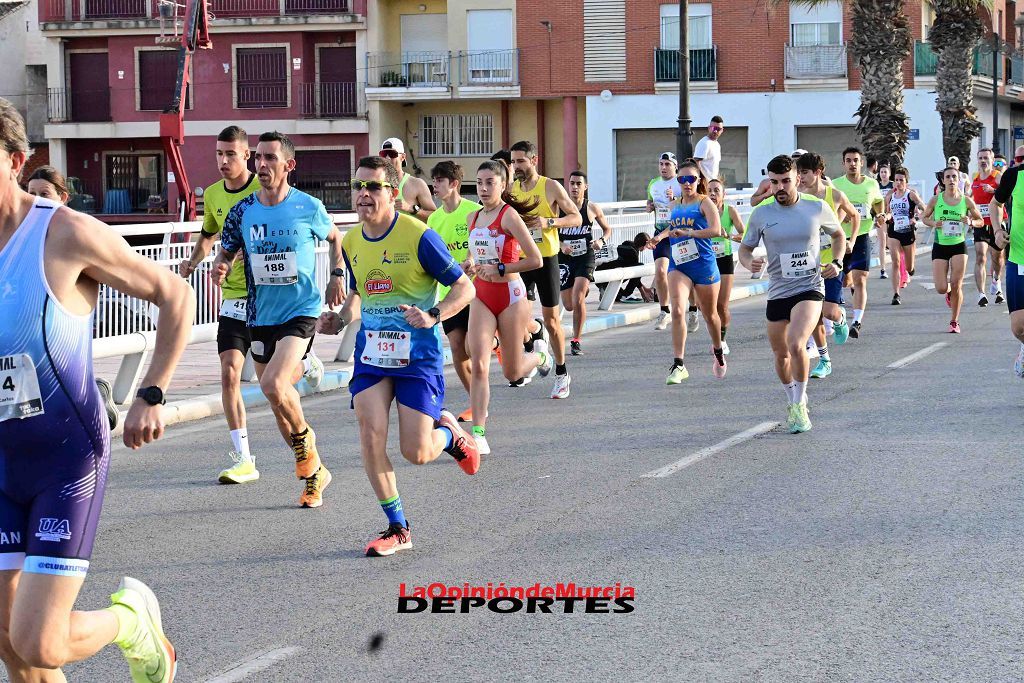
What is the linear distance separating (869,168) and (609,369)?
7.44 m

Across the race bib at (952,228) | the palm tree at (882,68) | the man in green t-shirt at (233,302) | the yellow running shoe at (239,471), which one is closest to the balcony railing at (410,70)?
the palm tree at (882,68)

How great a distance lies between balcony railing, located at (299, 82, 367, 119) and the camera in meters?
49.8

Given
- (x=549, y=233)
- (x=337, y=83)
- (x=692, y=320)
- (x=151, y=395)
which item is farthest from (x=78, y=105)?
(x=151, y=395)

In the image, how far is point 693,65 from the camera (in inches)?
1957

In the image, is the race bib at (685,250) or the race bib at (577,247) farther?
the race bib at (577,247)

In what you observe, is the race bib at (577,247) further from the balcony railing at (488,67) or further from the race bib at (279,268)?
the balcony railing at (488,67)

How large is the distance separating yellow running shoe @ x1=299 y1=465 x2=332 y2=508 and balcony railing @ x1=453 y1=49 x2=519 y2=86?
4203 centimetres

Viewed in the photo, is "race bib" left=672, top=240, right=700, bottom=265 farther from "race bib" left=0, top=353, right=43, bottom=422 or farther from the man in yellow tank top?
"race bib" left=0, top=353, right=43, bottom=422

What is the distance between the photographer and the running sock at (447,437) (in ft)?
24.7

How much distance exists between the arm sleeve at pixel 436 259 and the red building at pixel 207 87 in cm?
4259

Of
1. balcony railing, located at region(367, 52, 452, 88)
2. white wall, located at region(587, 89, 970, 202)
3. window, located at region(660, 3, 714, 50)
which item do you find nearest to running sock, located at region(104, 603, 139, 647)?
white wall, located at region(587, 89, 970, 202)

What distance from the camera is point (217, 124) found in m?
50.5

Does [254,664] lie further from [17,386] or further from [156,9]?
[156,9]

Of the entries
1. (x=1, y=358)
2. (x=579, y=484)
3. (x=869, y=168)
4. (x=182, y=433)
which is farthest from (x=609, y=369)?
(x=1, y=358)
